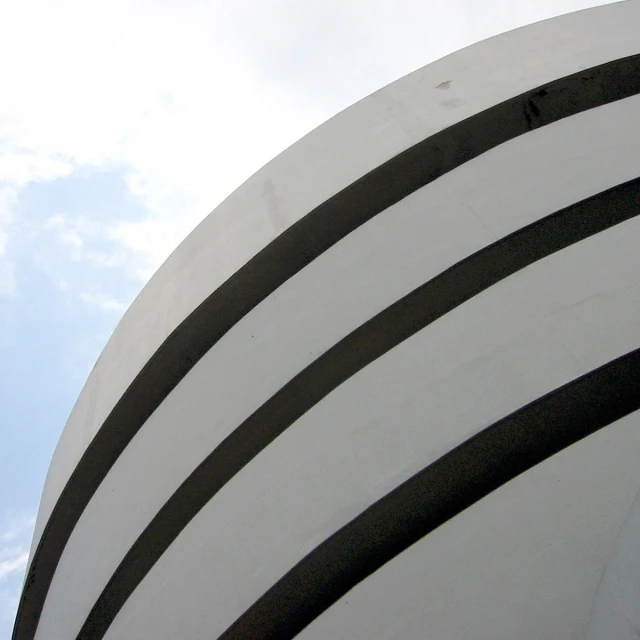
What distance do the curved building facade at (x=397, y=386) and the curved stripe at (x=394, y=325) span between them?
28 mm

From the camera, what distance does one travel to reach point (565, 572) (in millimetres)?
6066

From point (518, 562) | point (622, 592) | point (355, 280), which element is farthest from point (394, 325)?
point (622, 592)

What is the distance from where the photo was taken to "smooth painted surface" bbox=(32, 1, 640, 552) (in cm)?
803

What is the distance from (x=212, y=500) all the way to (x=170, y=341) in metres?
2.25

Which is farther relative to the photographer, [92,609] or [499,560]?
[92,609]

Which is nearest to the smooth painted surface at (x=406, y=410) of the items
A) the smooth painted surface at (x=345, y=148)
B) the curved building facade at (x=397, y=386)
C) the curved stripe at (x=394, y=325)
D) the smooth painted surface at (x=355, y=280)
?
the curved building facade at (x=397, y=386)

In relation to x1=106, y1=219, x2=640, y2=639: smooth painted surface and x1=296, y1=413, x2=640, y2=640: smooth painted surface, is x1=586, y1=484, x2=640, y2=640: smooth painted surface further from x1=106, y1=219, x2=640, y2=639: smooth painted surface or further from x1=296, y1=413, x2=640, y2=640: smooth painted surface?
x1=106, y1=219, x2=640, y2=639: smooth painted surface

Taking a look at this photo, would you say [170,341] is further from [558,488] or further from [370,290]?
[558,488]

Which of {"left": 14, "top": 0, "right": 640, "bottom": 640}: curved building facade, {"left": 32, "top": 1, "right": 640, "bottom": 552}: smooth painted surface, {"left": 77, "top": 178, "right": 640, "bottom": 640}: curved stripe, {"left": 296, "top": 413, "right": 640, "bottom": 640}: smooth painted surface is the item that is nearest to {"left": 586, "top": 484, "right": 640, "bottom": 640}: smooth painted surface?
{"left": 14, "top": 0, "right": 640, "bottom": 640}: curved building facade

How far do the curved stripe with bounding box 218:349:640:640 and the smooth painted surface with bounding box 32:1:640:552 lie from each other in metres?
3.61

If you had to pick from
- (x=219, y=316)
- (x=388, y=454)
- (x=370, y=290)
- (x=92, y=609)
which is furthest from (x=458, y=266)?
(x=92, y=609)

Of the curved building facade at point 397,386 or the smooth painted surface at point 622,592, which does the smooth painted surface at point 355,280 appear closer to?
the curved building facade at point 397,386

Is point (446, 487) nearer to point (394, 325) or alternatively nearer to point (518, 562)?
point (518, 562)

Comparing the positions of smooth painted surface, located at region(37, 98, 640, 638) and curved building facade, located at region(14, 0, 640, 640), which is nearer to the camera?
curved building facade, located at region(14, 0, 640, 640)
